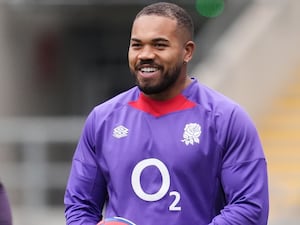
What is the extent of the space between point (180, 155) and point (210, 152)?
0.43ft

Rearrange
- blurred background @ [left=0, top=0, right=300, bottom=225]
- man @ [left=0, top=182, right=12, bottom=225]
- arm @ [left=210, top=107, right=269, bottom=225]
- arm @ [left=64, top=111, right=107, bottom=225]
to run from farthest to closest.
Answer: blurred background @ [left=0, top=0, right=300, bottom=225], man @ [left=0, top=182, right=12, bottom=225], arm @ [left=64, top=111, right=107, bottom=225], arm @ [left=210, top=107, right=269, bottom=225]

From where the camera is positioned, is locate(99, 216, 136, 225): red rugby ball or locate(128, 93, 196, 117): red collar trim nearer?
locate(99, 216, 136, 225): red rugby ball

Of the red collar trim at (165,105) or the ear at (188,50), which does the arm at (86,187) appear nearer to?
the red collar trim at (165,105)

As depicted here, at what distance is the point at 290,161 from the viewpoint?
13766 millimetres

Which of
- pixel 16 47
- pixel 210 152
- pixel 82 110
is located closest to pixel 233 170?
pixel 210 152

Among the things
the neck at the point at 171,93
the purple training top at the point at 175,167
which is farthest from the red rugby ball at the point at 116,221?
the neck at the point at 171,93

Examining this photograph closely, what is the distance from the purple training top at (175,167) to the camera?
5121 millimetres

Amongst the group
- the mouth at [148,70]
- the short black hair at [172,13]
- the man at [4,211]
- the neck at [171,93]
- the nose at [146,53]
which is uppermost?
the short black hair at [172,13]

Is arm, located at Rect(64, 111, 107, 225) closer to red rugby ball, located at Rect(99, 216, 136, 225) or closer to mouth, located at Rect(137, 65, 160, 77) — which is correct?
red rugby ball, located at Rect(99, 216, 136, 225)

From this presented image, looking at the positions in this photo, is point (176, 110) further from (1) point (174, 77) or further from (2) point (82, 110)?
(2) point (82, 110)

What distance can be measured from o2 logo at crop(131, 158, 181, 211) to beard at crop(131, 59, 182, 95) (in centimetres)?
30


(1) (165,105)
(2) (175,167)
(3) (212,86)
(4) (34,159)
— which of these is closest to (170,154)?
(2) (175,167)

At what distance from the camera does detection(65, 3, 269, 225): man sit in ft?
16.8

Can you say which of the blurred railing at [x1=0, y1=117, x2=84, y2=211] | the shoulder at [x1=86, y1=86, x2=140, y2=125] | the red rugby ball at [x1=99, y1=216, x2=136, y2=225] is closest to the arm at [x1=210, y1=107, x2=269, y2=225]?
the red rugby ball at [x1=99, y1=216, x2=136, y2=225]
